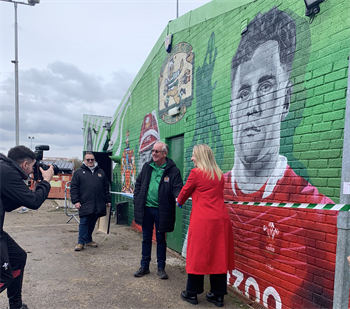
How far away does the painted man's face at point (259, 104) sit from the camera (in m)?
3.50

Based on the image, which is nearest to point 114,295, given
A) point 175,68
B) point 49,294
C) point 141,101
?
point 49,294

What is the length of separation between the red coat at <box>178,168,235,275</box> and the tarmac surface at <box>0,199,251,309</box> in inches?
23.8

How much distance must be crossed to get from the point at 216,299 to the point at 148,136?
478 cm

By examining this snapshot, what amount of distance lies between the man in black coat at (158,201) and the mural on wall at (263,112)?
2.73 ft

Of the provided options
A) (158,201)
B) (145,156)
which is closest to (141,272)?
(158,201)

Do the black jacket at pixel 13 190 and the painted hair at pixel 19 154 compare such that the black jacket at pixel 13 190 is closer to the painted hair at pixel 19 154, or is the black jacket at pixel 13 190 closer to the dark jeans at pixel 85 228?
the painted hair at pixel 19 154

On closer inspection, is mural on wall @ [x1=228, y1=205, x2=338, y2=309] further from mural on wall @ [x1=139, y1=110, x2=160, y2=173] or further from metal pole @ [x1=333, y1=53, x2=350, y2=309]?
mural on wall @ [x1=139, y1=110, x2=160, y2=173]

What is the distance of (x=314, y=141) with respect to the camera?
299 cm

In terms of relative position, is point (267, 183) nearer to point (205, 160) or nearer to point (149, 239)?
point (205, 160)

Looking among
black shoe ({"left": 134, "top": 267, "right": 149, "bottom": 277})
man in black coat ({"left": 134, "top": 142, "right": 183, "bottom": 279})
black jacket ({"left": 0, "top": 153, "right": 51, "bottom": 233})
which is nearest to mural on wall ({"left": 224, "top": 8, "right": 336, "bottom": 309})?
man in black coat ({"left": 134, "top": 142, "right": 183, "bottom": 279})

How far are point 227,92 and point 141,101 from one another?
14.0 ft

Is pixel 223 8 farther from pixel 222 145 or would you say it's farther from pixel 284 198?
pixel 284 198

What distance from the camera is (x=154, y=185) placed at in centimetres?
450

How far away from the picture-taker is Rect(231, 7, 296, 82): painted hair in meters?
3.36
